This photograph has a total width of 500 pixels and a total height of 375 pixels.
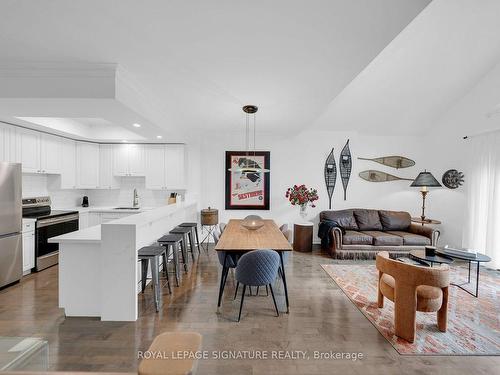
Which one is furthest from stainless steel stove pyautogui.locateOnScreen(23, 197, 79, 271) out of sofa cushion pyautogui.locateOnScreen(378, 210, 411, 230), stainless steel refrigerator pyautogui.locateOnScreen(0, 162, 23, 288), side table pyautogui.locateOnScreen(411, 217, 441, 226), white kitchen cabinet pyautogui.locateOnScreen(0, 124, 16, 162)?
side table pyautogui.locateOnScreen(411, 217, 441, 226)

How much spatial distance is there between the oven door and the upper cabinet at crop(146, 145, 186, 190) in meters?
1.68

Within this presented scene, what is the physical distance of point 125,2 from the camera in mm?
1477

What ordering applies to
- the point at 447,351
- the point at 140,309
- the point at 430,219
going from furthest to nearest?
the point at 430,219 → the point at 140,309 → the point at 447,351

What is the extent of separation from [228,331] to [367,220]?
4041mm

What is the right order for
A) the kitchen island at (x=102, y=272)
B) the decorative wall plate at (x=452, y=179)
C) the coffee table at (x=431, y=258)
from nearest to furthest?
the kitchen island at (x=102, y=272) → the coffee table at (x=431, y=258) → the decorative wall plate at (x=452, y=179)

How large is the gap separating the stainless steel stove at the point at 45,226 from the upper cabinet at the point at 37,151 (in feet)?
1.86

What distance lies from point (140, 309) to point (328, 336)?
6.70 feet

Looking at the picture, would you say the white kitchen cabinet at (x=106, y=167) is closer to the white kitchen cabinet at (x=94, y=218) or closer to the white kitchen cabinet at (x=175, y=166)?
the white kitchen cabinet at (x=94, y=218)

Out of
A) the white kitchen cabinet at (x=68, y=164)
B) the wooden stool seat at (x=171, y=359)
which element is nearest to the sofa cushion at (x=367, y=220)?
the wooden stool seat at (x=171, y=359)

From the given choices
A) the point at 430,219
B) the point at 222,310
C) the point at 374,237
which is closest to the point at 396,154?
the point at 430,219

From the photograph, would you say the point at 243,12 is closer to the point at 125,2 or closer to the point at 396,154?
the point at 125,2

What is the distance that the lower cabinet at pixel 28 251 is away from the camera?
3494 mm

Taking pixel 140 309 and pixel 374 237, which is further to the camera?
pixel 374 237

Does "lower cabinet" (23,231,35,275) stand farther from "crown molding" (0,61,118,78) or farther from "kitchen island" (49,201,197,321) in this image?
"crown molding" (0,61,118,78)
